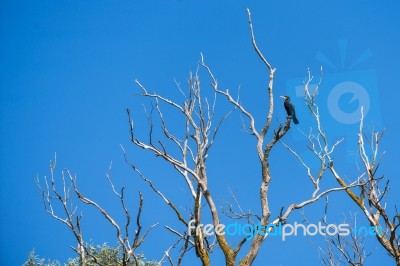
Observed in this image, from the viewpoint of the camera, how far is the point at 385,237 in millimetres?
7312

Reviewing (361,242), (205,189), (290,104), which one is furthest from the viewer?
(361,242)

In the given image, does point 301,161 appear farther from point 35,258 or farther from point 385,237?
point 35,258

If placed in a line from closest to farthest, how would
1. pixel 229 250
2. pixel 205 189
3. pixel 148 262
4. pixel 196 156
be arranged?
pixel 229 250
pixel 205 189
pixel 196 156
pixel 148 262

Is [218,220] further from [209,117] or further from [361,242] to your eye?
[361,242]

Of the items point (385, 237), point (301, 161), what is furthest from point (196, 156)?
point (385, 237)

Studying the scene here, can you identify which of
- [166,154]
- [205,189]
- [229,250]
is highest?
[166,154]

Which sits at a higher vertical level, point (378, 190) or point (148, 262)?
point (148, 262)

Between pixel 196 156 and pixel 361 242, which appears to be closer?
pixel 196 156

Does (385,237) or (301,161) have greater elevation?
(301,161)

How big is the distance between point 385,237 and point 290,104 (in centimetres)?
301

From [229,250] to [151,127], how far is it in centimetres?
192

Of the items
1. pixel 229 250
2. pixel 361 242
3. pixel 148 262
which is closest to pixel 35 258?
pixel 148 262

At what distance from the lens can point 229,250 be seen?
16.7 feet

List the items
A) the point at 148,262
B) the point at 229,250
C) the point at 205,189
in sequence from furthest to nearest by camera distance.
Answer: the point at 148,262 < the point at 205,189 < the point at 229,250
